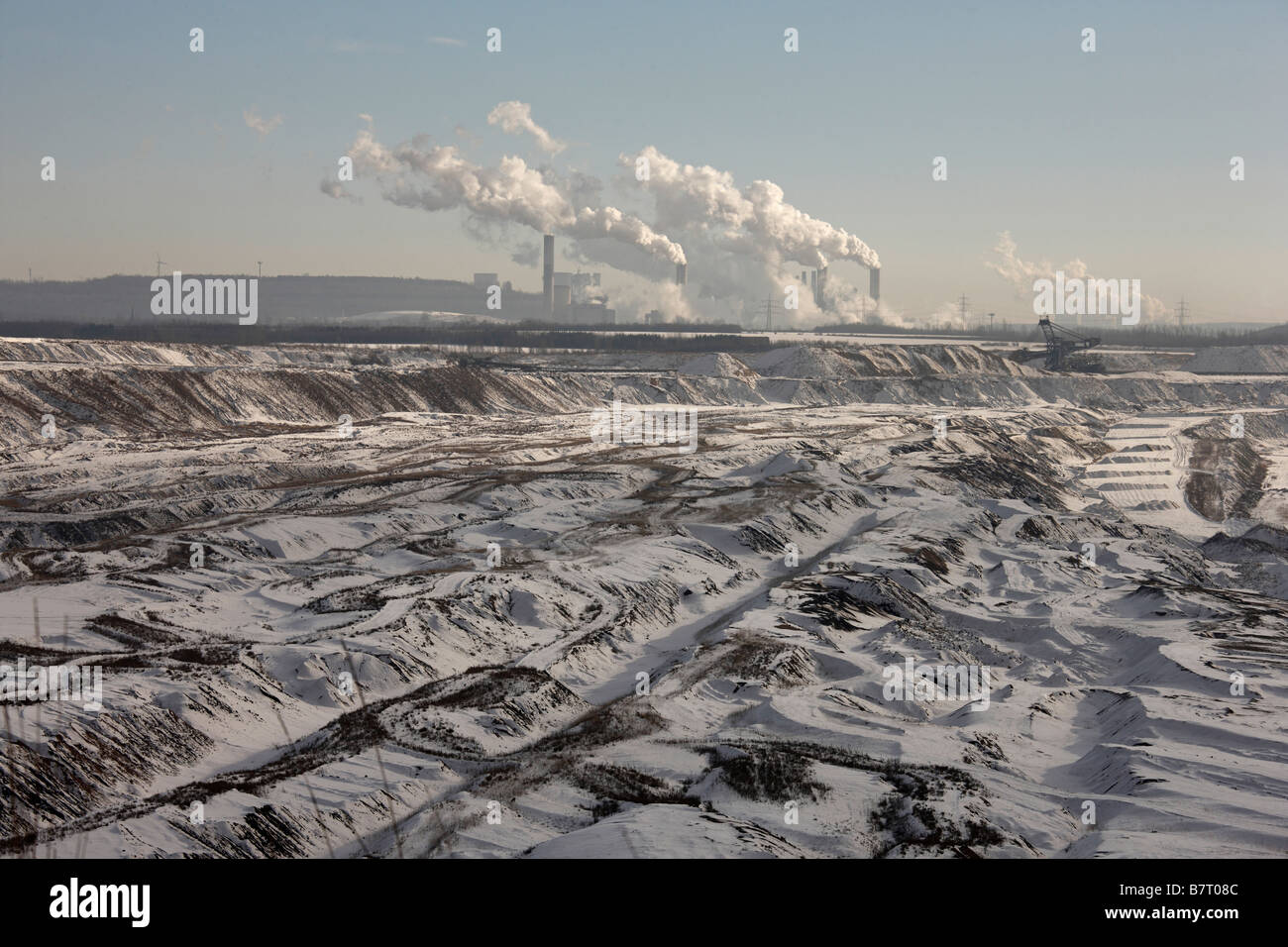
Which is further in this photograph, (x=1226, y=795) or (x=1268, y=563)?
(x=1268, y=563)

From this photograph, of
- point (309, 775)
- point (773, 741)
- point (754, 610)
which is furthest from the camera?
point (754, 610)

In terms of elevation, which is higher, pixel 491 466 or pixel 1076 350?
pixel 1076 350

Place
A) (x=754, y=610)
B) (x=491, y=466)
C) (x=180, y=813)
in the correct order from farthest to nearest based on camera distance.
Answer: (x=491, y=466) → (x=754, y=610) → (x=180, y=813)

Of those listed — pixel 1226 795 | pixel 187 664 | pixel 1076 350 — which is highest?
pixel 1076 350

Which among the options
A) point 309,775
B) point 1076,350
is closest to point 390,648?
point 309,775

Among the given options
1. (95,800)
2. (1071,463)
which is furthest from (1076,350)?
(95,800)

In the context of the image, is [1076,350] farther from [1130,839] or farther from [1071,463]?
[1130,839]
